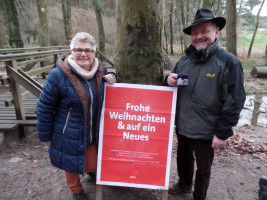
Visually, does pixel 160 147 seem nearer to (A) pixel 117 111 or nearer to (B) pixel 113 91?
(A) pixel 117 111

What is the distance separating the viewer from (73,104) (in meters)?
2.01

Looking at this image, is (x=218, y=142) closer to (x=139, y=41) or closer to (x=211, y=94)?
(x=211, y=94)

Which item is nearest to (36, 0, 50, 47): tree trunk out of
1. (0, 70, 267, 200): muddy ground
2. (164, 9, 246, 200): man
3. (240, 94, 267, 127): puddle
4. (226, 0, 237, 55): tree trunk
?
(0, 70, 267, 200): muddy ground

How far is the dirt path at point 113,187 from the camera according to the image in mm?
2660

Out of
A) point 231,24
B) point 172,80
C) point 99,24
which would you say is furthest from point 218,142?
point 99,24

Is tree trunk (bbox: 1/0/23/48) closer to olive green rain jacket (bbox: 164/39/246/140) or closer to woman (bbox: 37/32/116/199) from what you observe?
woman (bbox: 37/32/116/199)

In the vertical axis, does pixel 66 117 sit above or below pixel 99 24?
below

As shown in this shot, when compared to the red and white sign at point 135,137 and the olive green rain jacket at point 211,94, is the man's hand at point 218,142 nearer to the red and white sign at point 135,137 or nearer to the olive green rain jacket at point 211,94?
the olive green rain jacket at point 211,94

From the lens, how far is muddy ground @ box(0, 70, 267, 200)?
2.66 metres

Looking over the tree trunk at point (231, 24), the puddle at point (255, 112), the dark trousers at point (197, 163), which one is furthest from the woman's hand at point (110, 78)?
the tree trunk at point (231, 24)

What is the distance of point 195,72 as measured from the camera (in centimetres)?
208

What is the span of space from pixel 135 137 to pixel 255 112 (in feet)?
20.1

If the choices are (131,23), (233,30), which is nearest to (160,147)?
(131,23)

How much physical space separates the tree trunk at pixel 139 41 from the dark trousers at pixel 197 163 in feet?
2.79
